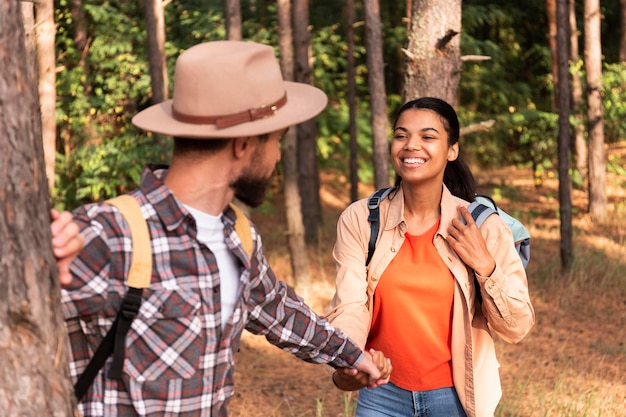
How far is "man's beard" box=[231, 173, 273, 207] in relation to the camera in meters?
2.60

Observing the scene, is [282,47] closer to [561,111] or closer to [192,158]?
[561,111]

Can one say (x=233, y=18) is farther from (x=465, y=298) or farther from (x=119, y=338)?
(x=119, y=338)

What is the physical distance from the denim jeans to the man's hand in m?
1.91

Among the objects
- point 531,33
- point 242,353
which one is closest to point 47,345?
point 242,353

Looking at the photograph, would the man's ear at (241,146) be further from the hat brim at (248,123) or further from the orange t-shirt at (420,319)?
the orange t-shirt at (420,319)

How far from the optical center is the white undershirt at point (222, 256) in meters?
2.57

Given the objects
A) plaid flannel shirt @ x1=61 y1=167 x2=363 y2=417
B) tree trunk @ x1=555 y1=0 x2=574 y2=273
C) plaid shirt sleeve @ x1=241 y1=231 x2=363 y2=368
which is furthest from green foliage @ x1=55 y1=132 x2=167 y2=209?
plaid flannel shirt @ x1=61 y1=167 x2=363 y2=417

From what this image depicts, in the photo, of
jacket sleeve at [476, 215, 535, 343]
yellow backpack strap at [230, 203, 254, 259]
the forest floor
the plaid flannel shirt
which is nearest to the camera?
the plaid flannel shirt

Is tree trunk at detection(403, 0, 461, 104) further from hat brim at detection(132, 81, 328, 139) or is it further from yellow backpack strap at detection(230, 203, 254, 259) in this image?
yellow backpack strap at detection(230, 203, 254, 259)

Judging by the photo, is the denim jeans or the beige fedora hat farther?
the denim jeans

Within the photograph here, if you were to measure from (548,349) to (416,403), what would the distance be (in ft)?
22.0

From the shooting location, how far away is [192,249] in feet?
8.21

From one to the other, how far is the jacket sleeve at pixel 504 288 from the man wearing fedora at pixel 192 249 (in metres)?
1.21

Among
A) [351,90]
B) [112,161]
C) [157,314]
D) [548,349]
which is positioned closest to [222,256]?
[157,314]
